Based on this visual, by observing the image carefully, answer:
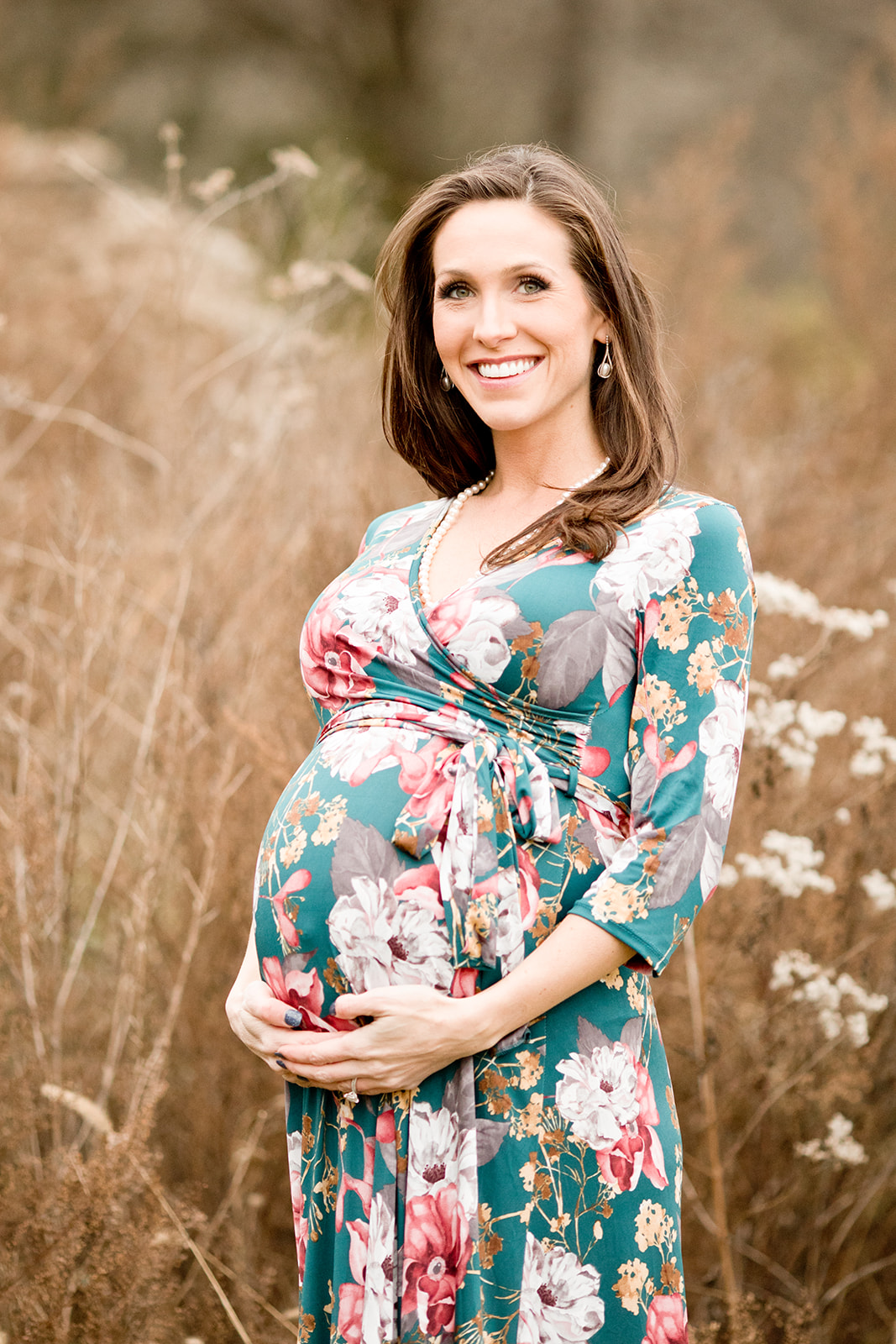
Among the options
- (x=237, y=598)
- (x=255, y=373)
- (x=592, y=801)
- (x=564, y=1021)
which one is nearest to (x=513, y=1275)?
(x=564, y=1021)

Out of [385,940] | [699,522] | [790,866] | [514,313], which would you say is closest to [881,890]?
[790,866]

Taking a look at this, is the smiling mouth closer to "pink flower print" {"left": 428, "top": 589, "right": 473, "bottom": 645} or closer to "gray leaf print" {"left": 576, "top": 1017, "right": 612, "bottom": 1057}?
"pink flower print" {"left": 428, "top": 589, "right": 473, "bottom": 645}

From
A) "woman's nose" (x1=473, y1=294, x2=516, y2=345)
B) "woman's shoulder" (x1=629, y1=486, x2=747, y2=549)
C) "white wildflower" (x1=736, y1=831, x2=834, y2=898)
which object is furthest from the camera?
"white wildflower" (x1=736, y1=831, x2=834, y2=898)

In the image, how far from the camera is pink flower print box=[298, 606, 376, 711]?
5.48 feet

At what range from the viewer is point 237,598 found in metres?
2.83

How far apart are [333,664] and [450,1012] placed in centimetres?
56

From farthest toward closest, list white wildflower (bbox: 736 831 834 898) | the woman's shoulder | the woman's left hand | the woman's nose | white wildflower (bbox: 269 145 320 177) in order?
white wildflower (bbox: 269 145 320 177) → white wildflower (bbox: 736 831 834 898) → the woman's nose → the woman's shoulder → the woman's left hand

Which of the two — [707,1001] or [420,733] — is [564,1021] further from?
[707,1001]

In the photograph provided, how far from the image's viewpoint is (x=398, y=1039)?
55.7 inches

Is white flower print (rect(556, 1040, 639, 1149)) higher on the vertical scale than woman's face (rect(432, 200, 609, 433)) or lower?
lower

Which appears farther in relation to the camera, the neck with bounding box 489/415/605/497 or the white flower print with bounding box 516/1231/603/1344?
the neck with bounding box 489/415/605/497

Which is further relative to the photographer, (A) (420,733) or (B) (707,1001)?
(B) (707,1001)

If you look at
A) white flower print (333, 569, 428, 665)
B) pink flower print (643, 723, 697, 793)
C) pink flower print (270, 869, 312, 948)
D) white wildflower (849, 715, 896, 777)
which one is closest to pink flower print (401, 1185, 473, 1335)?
pink flower print (270, 869, 312, 948)

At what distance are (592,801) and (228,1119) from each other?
1606 mm
